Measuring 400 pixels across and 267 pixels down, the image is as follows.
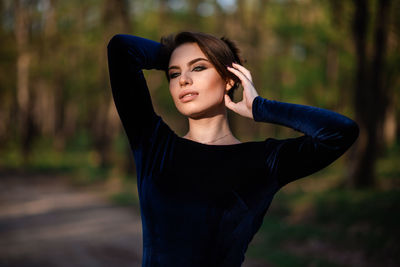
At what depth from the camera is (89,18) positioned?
23.2m

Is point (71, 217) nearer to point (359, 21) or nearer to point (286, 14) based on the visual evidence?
point (359, 21)

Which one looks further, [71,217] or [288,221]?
[71,217]

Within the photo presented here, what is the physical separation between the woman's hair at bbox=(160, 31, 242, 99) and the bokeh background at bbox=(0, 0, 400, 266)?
0.28 meters

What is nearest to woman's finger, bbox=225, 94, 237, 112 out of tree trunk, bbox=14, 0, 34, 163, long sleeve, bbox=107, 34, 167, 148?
long sleeve, bbox=107, 34, 167, 148

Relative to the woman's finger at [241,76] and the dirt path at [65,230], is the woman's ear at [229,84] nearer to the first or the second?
the woman's finger at [241,76]

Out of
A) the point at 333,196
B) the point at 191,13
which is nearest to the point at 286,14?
the point at 191,13

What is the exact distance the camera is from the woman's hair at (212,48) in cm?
153

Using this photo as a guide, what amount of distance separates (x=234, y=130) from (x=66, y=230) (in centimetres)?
944

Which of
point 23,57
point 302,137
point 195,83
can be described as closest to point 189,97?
point 195,83

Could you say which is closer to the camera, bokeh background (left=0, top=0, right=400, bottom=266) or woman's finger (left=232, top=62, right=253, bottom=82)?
woman's finger (left=232, top=62, right=253, bottom=82)

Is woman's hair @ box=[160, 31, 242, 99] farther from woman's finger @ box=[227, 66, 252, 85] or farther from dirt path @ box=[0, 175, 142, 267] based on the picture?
dirt path @ box=[0, 175, 142, 267]

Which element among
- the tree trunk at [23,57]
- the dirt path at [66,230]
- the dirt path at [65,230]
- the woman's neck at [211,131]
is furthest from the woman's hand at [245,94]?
the tree trunk at [23,57]

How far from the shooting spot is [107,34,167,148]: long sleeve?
4.92 ft

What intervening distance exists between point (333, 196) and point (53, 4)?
1782cm
